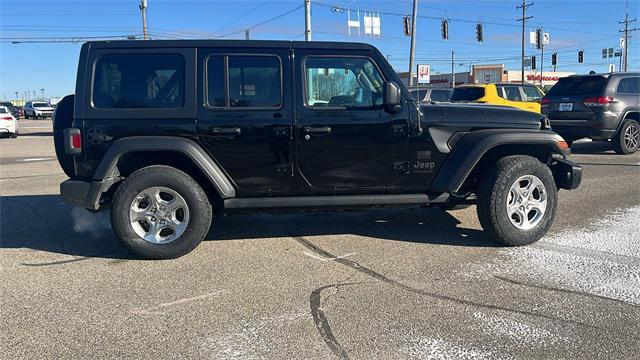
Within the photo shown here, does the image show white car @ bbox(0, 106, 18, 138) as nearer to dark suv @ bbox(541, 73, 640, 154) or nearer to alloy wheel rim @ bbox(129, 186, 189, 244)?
alloy wheel rim @ bbox(129, 186, 189, 244)

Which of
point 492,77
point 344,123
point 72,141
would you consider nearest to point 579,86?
point 344,123

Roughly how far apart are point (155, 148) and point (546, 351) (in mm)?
3406

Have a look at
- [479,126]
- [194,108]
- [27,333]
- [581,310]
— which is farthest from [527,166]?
[27,333]

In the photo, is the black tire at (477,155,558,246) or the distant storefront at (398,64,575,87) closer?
the black tire at (477,155,558,246)

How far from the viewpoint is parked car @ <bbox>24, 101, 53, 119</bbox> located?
47.8 metres

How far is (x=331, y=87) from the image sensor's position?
4934 mm

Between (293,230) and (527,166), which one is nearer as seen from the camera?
(527,166)

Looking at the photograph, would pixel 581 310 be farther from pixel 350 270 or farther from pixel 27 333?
pixel 27 333

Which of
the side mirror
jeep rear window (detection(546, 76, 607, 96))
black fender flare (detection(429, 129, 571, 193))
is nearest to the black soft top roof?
the side mirror

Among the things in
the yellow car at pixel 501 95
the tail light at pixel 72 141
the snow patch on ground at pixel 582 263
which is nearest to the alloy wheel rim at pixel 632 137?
the yellow car at pixel 501 95

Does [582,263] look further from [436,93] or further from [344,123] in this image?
[436,93]

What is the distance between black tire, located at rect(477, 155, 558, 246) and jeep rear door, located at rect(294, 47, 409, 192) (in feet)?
2.75

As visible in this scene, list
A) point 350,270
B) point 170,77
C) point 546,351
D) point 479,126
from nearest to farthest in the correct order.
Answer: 1. point 546,351
2. point 350,270
3. point 170,77
4. point 479,126

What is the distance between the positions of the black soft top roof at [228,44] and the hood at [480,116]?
87cm
